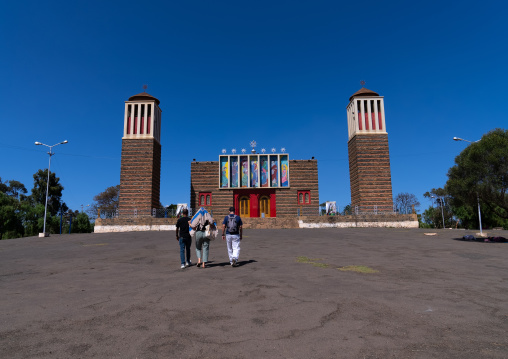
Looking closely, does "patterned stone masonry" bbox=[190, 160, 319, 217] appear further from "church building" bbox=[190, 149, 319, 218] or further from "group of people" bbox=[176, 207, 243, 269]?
"group of people" bbox=[176, 207, 243, 269]

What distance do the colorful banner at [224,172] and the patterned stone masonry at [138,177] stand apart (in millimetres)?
7170

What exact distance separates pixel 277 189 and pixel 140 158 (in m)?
14.4

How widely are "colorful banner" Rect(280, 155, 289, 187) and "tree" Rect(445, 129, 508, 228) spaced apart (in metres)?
19.5

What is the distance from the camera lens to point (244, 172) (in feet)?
117

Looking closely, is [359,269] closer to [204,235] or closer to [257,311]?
[204,235]

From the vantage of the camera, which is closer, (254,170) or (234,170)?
(254,170)

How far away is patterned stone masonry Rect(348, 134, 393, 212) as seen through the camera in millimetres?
29625

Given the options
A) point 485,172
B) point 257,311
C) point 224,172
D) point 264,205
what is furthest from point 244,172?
point 257,311

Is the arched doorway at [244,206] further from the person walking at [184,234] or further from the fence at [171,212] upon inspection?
the person walking at [184,234]

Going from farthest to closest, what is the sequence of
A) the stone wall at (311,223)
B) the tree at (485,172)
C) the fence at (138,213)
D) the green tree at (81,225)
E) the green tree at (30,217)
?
1. the green tree at (30,217)
2. the green tree at (81,225)
3. the fence at (138,213)
4. the stone wall at (311,223)
5. the tree at (485,172)

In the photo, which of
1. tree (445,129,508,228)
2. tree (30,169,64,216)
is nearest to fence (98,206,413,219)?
tree (445,129,508,228)

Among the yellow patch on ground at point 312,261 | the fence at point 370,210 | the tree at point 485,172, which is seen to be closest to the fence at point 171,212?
the fence at point 370,210

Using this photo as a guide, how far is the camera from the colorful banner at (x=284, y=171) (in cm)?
3512

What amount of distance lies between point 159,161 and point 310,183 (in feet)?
53.4
